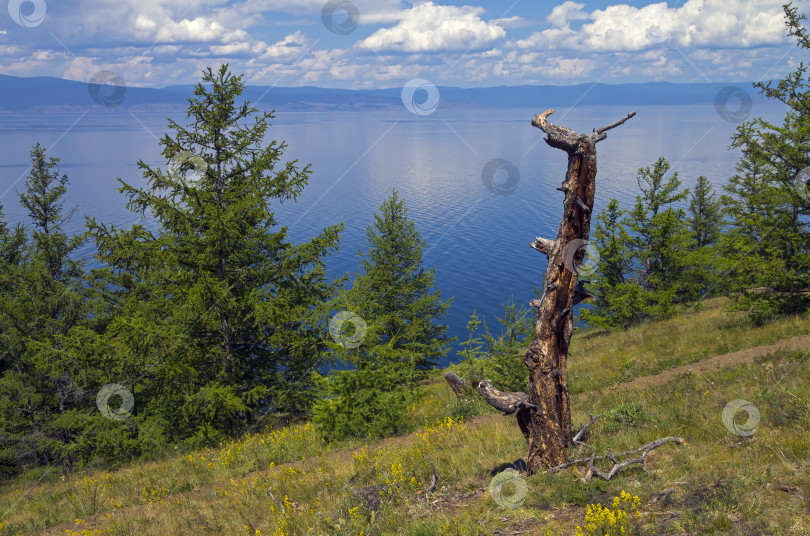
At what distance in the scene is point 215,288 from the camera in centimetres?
1373

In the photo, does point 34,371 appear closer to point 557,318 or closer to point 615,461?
point 557,318

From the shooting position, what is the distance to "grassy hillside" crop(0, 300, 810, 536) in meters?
5.66

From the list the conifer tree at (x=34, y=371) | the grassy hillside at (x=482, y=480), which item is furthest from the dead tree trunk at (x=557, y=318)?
the conifer tree at (x=34, y=371)

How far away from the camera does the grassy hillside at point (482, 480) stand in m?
5.66

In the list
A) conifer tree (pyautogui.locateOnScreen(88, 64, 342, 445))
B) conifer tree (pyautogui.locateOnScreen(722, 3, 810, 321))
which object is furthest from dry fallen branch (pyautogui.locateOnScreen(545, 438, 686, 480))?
conifer tree (pyautogui.locateOnScreen(722, 3, 810, 321))

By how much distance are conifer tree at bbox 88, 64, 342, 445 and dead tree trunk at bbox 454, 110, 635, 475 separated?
8.88 m

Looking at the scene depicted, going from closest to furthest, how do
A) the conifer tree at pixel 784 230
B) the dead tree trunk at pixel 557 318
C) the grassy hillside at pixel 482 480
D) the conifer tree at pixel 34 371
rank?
the grassy hillside at pixel 482 480 < the dead tree trunk at pixel 557 318 < the conifer tree at pixel 784 230 < the conifer tree at pixel 34 371

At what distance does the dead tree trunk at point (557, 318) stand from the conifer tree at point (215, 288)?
888cm

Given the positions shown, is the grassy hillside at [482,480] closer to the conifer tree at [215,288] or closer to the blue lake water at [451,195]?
the conifer tree at [215,288]

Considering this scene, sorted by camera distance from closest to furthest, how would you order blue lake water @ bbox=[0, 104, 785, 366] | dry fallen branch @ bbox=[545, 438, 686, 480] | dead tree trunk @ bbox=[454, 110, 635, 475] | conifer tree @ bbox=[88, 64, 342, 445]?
dry fallen branch @ bbox=[545, 438, 686, 480], dead tree trunk @ bbox=[454, 110, 635, 475], conifer tree @ bbox=[88, 64, 342, 445], blue lake water @ bbox=[0, 104, 785, 366]

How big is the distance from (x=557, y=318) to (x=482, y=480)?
2744 millimetres

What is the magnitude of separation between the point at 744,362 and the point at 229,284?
14.3m

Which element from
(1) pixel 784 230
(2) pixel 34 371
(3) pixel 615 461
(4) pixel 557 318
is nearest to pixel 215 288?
(4) pixel 557 318

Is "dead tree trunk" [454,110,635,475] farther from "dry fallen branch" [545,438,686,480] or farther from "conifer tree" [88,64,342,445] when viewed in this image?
"conifer tree" [88,64,342,445]
